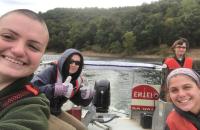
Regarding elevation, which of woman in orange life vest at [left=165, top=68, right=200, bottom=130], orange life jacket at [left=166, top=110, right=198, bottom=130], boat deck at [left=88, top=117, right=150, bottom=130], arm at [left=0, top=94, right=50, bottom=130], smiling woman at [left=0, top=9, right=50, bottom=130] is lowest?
boat deck at [left=88, top=117, right=150, bottom=130]

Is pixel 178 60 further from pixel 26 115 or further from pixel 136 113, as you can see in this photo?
pixel 26 115

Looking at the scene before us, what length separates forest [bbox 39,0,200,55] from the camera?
216 feet

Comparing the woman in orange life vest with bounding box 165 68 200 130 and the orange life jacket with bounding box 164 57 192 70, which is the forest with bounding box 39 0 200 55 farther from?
the woman in orange life vest with bounding box 165 68 200 130

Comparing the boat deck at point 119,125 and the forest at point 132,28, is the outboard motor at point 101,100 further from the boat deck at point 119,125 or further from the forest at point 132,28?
the forest at point 132,28

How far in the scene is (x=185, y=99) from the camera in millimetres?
2348

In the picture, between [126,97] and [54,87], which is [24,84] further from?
[126,97]

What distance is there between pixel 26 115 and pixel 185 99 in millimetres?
1473

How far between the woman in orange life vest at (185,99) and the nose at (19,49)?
54.7 inches

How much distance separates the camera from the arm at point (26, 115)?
1039mm

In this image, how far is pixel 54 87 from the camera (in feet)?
8.11

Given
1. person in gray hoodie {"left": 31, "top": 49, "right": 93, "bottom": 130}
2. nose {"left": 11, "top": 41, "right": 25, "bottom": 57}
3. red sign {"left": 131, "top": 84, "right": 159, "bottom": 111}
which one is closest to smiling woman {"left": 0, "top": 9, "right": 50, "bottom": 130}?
nose {"left": 11, "top": 41, "right": 25, "bottom": 57}

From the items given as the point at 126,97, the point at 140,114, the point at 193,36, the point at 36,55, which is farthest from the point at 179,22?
the point at 36,55

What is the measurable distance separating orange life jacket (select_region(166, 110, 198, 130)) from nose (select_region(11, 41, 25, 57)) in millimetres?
1458

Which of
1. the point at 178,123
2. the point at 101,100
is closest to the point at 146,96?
the point at 101,100
